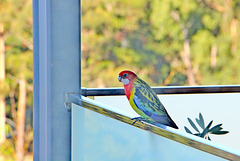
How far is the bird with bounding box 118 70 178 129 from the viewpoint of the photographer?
101cm

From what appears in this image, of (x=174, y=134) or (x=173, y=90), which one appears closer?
(x=174, y=134)

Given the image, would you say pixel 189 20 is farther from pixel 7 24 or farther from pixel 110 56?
pixel 7 24

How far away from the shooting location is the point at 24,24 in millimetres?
7266

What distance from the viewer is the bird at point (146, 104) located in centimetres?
101

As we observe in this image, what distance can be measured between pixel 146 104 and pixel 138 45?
6717 millimetres

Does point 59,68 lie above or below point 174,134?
above

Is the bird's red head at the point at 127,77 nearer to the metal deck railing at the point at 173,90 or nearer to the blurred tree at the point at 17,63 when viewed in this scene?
the metal deck railing at the point at 173,90

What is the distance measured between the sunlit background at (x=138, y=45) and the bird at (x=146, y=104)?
624cm

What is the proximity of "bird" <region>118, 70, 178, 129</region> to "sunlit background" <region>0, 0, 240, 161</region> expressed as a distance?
6.24 meters

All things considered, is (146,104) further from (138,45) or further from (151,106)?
(138,45)

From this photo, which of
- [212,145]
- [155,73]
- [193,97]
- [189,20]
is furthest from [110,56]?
[212,145]

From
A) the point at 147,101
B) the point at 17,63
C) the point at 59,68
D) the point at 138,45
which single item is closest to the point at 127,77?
the point at 147,101

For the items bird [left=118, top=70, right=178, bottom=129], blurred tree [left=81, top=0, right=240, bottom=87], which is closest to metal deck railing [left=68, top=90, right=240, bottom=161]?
bird [left=118, top=70, right=178, bottom=129]

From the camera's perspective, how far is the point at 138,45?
25.3 feet
